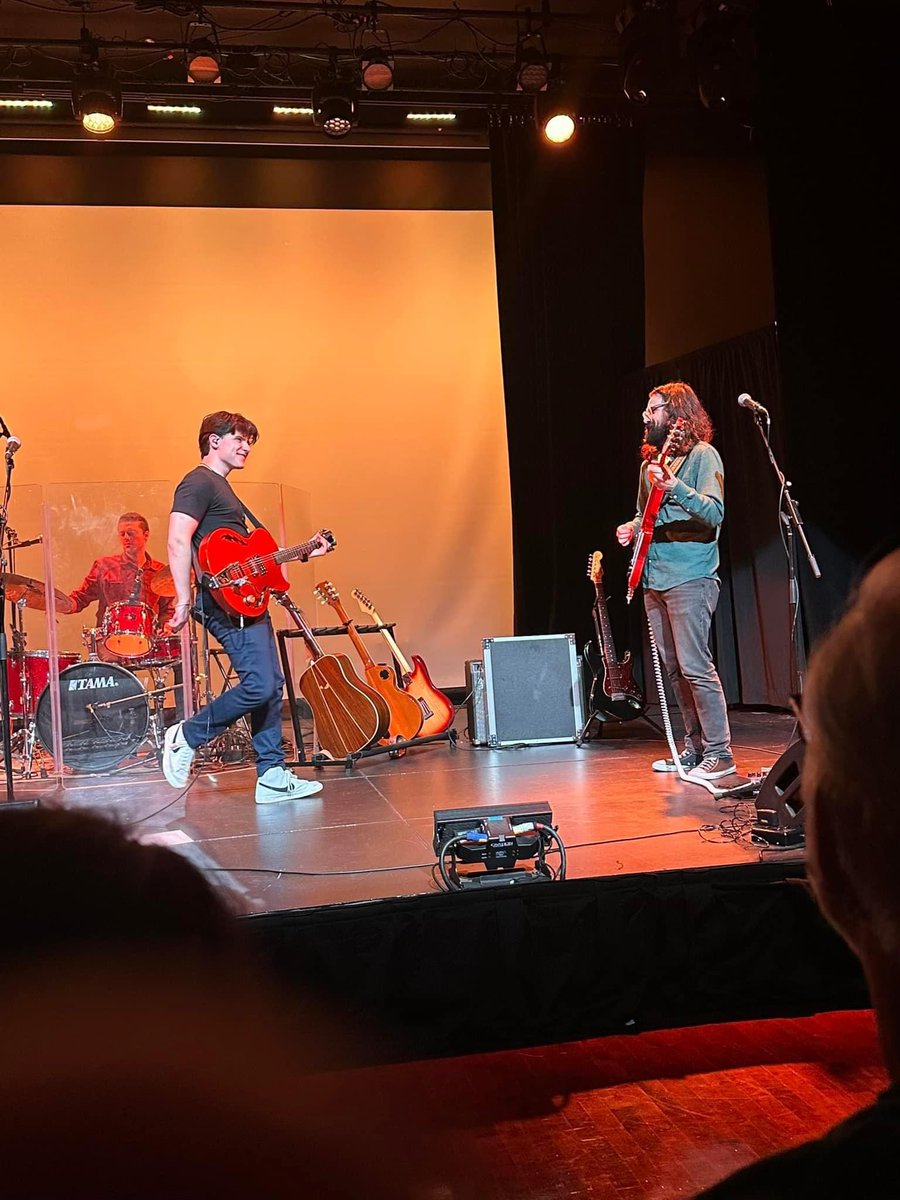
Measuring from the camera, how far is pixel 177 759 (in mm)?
4891

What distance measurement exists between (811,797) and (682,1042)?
2.87 meters

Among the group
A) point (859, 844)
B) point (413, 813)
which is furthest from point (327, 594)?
point (859, 844)

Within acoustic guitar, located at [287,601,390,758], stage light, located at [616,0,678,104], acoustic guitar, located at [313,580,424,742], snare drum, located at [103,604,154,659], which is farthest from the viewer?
acoustic guitar, located at [313,580,424,742]

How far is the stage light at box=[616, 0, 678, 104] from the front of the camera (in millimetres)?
6414

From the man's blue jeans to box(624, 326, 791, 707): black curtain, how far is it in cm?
388

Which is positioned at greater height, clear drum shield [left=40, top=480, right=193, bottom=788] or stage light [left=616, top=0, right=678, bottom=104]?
stage light [left=616, top=0, right=678, bottom=104]

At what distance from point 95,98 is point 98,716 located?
160 inches

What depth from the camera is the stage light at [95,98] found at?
6871 mm

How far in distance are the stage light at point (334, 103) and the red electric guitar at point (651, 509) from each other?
366cm

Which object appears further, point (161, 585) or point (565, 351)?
point (565, 351)

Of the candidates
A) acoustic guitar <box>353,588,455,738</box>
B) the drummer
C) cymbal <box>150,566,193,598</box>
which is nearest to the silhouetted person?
the drummer

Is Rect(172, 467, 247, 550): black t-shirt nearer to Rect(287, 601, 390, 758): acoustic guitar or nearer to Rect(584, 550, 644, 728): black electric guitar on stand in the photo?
Rect(287, 601, 390, 758): acoustic guitar

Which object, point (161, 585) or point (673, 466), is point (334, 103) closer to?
point (161, 585)

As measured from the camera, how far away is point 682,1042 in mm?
3270
